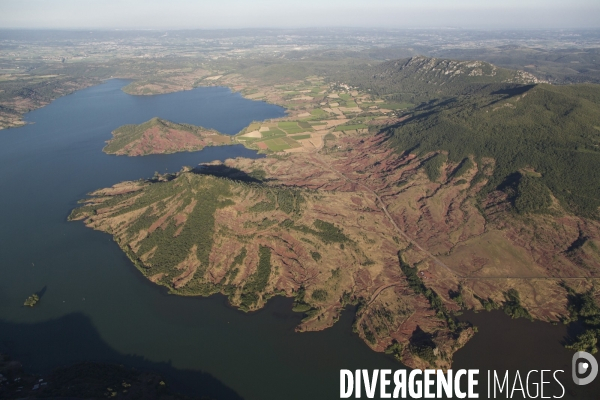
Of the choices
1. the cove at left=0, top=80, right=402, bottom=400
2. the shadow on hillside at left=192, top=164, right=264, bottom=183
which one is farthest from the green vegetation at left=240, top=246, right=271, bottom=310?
the shadow on hillside at left=192, top=164, right=264, bottom=183

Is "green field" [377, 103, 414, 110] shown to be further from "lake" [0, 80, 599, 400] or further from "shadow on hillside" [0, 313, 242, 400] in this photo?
"shadow on hillside" [0, 313, 242, 400]

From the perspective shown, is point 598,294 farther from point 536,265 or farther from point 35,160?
point 35,160

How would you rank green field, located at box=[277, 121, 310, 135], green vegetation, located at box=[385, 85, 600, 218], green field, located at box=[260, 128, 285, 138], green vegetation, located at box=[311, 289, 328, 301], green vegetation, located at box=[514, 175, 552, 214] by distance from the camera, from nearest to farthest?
green vegetation, located at box=[311, 289, 328, 301], green vegetation, located at box=[514, 175, 552, 214], green vegetation, located at box=[385, 85, 600, 218], green field, located at box=[260, 128, 285, 138], green field, located at box=[277, 121, 310, 135]

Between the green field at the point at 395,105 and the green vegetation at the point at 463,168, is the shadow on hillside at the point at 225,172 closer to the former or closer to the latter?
the green vegetation at the point at 463,168

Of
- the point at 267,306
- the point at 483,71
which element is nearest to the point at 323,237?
the point at 267,306

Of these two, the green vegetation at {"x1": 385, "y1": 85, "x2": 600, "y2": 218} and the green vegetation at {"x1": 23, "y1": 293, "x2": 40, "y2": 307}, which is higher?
the green vegetation at {"x1": 385, "y1": 85, "x2": 600, "y2": 218}
